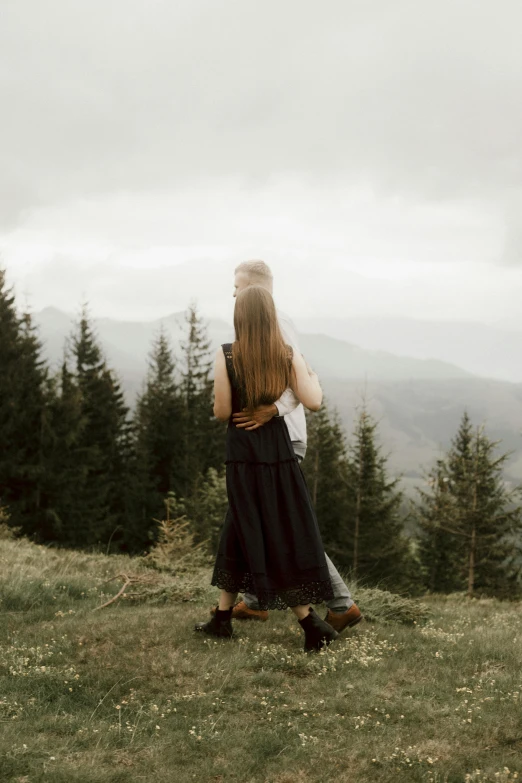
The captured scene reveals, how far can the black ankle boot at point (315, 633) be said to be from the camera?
197 inches

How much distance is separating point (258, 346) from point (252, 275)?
60 centimetres

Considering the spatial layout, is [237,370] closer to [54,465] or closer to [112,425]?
[54,465]

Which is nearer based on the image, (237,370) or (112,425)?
(237,370)

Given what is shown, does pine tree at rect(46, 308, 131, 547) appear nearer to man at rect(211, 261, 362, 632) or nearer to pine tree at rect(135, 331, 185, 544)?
pine tree at rect(135, 331, 185, 544)

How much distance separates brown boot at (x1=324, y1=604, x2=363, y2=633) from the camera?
5.40 m

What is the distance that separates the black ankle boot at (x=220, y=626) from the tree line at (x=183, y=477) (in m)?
22.6

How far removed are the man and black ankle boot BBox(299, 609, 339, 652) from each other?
0.24 metres

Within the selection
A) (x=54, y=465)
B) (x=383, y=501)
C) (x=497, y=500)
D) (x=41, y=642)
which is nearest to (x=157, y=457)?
(x=54, y=465)

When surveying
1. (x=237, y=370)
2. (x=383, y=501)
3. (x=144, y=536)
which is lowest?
(x=144, y=536)

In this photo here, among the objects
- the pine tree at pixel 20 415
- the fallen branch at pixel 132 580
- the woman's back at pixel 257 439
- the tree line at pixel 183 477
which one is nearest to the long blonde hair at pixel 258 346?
the woman's back at pixel 257 439

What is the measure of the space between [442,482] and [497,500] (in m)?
8.90

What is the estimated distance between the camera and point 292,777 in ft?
10.5

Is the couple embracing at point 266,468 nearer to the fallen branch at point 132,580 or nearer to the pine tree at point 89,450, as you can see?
the fallen branch at point 132,580

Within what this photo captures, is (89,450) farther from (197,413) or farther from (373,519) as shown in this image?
(373,519)
